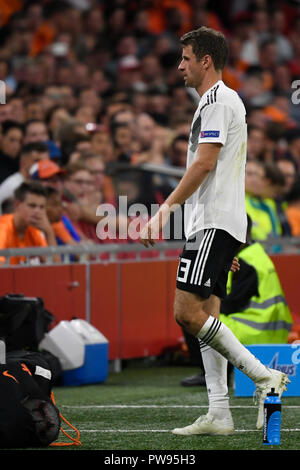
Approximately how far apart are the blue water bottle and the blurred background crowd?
13.5 ft

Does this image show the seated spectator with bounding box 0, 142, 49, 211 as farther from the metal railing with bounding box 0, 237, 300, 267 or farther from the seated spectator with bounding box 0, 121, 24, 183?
the metal railing with bounding box 0, 237, 300, 267

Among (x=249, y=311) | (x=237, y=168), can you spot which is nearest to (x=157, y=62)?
(x=249, y=311)

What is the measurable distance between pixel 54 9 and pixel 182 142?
4.42m

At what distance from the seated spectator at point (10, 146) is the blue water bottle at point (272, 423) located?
5.80m

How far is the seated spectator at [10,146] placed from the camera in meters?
11.5

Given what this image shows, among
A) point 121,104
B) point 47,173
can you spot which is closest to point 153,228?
point 47,173

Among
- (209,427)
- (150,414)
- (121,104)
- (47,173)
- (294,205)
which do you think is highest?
(121,104)

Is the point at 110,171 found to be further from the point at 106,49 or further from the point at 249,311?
the point at 106,49

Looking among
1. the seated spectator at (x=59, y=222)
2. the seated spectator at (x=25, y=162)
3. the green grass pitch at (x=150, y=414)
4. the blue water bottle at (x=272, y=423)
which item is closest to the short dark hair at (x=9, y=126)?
the seated spectator at (x=25, y=162)

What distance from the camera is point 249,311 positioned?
30.7ft

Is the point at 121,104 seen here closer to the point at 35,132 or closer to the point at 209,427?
the point at 35,132

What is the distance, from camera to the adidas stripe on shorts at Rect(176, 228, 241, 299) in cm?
640

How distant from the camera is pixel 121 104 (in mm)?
14875

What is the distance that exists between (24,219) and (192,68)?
350 cm
